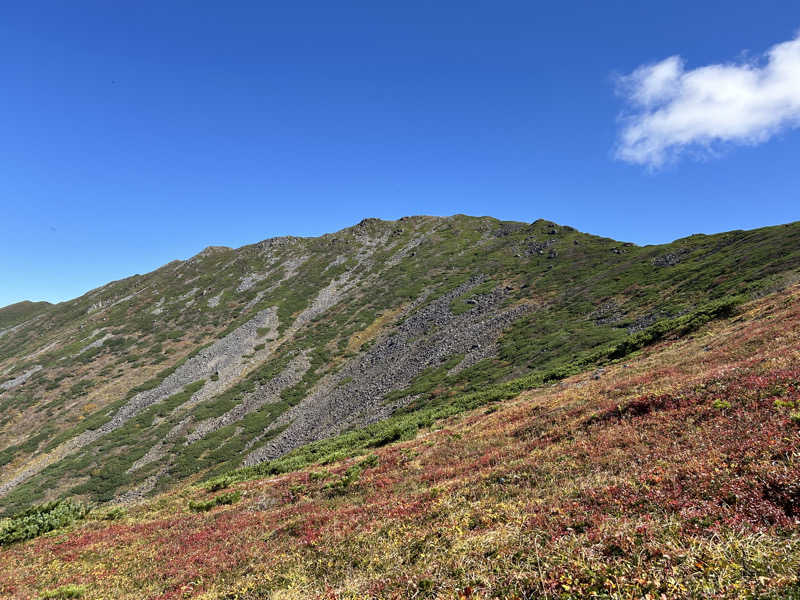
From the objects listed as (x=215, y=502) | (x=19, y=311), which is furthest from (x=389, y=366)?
(x=19, y=311)

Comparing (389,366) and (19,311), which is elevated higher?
(19,311)

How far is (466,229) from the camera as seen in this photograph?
10388cm

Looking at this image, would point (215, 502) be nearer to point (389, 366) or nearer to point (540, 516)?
point (540, 516)

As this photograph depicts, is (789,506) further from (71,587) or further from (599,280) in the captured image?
(599,280)

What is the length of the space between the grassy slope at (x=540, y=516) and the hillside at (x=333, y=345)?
10819mm

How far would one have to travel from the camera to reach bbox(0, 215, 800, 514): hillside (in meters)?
35.9

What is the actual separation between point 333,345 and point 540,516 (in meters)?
55.3

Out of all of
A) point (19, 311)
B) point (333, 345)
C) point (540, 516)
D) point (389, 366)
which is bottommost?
point (389, 366)

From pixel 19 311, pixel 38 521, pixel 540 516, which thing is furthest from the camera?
pixel 19 311

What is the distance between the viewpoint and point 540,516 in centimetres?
797

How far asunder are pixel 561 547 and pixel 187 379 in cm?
6545

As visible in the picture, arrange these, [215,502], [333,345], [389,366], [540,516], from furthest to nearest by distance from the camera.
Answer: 1. [333,345]
2. [389,366]
3. [215,502]
4. [540,516]

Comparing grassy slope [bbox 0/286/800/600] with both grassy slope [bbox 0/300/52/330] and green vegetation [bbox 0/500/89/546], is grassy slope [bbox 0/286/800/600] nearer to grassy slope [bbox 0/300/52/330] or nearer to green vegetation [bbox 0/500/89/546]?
green vegetation [bbox 0/500/89/546]

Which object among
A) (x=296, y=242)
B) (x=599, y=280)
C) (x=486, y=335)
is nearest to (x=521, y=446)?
(x=486, y=335)
